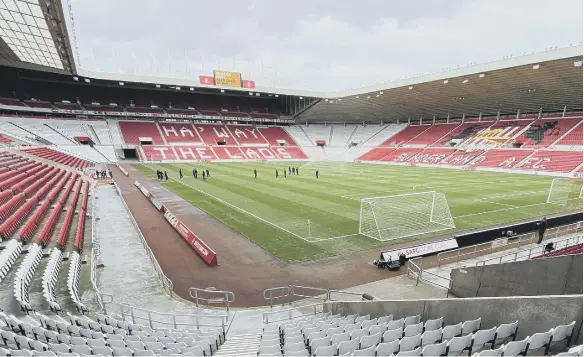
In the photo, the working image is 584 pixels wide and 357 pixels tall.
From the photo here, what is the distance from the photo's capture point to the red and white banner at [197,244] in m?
12.7

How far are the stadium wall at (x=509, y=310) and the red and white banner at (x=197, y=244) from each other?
750 cm

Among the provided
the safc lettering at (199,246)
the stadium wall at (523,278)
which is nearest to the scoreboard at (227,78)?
the safc lettering at (199,246)

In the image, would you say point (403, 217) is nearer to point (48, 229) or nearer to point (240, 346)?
point (240, 346)

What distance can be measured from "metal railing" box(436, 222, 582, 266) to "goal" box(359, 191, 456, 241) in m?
2.97

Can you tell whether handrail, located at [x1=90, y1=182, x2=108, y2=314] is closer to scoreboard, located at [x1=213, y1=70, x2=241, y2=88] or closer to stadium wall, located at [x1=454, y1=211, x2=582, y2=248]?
stadium wall, located at [x1=454, y1=211, x2=582, y2=248]

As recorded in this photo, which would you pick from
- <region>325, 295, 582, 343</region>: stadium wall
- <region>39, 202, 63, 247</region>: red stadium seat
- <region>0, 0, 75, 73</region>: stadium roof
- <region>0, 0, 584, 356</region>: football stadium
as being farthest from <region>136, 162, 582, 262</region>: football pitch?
<region>0, 0, 75, 73</region>: stadium roof

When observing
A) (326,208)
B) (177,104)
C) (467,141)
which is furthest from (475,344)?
(177,104)

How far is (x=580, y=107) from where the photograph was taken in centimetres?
4609

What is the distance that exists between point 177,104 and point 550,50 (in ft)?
202

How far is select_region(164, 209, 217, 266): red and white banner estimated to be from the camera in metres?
12.7

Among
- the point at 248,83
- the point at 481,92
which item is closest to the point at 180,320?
the point at 481,92

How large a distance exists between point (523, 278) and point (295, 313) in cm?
571

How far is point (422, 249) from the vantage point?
1309 centimetres

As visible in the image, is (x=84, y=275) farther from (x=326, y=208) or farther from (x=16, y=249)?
(x=326, y=208)
